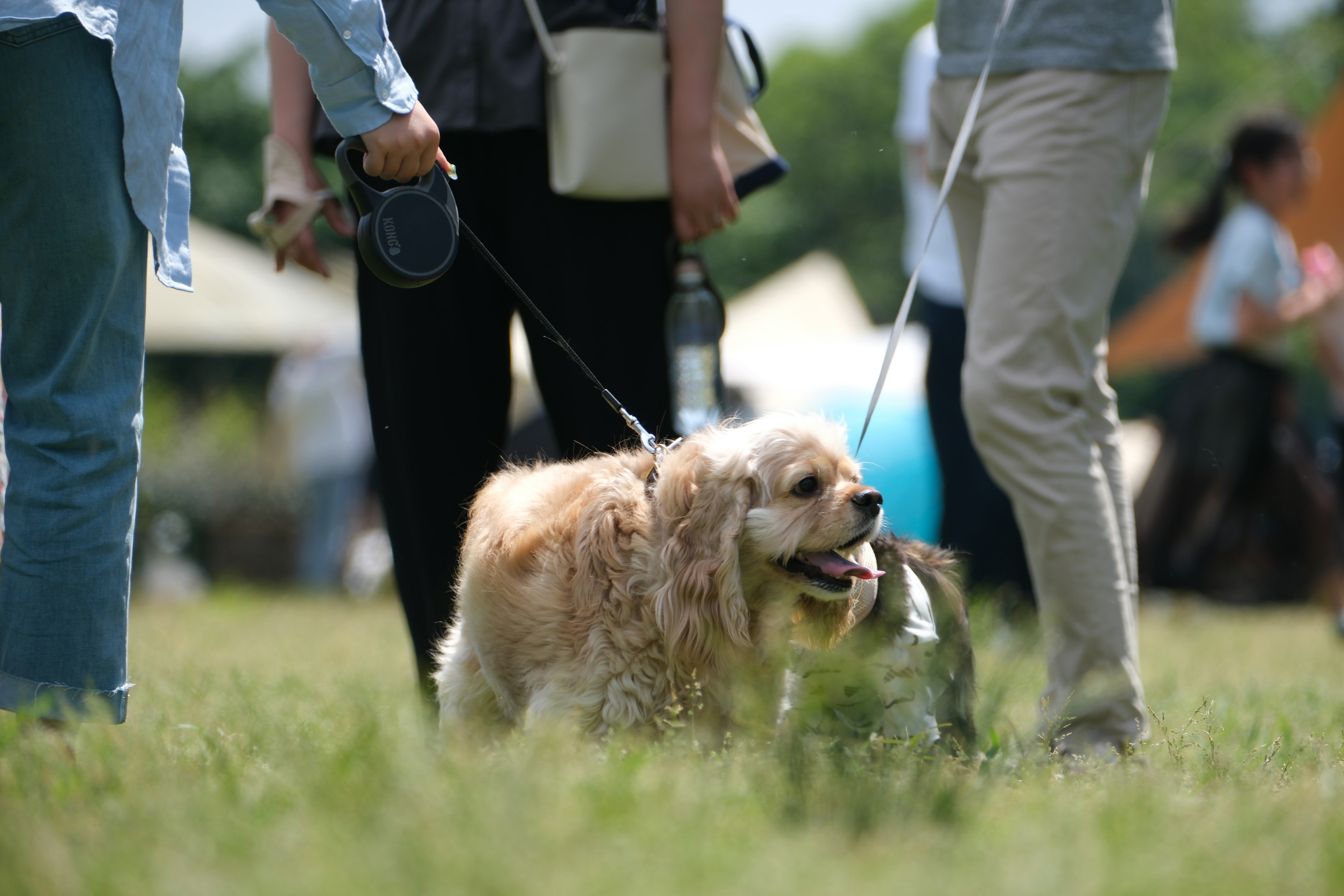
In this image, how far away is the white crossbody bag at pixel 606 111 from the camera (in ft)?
9.36

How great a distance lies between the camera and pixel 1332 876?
1.51m

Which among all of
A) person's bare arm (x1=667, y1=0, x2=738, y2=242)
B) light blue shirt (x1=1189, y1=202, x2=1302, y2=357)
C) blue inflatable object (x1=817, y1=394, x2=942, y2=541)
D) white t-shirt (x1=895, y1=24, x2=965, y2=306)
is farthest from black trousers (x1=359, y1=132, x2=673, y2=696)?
light blue shirt (x1=1189, y1=202, x2=1302, y2=357)

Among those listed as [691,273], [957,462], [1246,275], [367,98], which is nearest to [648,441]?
[691,273]

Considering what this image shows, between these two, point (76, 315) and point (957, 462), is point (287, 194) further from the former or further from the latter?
point (957, 462)

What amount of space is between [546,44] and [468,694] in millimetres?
1458

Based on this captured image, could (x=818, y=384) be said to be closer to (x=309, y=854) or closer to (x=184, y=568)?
(x=184, y=568)

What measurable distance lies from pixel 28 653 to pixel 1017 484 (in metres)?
2.04

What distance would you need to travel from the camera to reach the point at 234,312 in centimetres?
1433

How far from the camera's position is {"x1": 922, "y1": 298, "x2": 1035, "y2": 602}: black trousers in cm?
475

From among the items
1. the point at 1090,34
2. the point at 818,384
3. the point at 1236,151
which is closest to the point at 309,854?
the point at 1090,34

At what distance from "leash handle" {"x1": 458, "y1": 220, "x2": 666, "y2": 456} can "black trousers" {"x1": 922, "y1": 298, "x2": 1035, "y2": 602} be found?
2.12m

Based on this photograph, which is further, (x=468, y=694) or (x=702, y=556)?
(x=468, y=694)

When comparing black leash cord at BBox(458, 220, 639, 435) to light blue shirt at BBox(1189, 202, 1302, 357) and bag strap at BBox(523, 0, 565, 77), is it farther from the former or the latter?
light blue shirt at BBox(1189, 202, 1302, 357)

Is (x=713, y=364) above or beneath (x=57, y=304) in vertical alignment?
beneath
